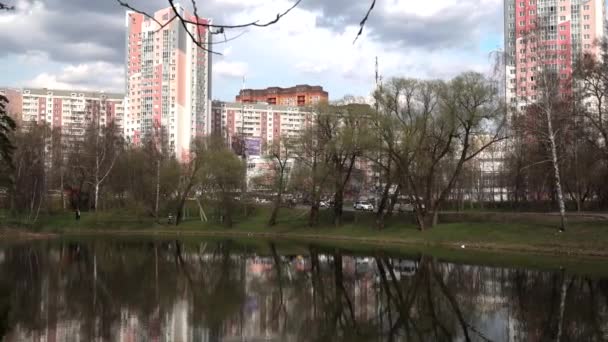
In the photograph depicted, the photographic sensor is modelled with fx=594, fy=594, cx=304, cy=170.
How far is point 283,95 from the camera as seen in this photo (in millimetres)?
180000

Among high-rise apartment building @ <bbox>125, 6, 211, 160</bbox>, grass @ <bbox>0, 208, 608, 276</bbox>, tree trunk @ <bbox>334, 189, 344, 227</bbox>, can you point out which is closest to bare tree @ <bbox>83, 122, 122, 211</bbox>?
grass @ <bbox>0, 208, 608, 276</bbox>

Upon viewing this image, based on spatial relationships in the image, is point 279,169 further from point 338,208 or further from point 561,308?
point 561,308

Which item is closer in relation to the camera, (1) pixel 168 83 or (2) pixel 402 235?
(2) pixel 402 235

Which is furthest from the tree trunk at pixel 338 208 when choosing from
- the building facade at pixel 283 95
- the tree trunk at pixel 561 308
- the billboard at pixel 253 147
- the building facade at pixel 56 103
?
the building facade at pixel 283 95

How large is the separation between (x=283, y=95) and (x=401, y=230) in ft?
442

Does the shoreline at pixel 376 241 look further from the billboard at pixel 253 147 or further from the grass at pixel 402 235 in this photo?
the billboard at pixel 253 147

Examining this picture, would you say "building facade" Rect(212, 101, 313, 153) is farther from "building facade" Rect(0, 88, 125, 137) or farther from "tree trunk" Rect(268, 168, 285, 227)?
"tree trunk" Rect(268, 168, 285, 227)

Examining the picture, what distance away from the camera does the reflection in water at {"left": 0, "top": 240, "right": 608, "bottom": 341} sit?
1518 centimetres

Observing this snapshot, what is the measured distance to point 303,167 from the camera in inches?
2184

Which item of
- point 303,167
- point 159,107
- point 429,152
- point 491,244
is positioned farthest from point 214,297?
point 159,107

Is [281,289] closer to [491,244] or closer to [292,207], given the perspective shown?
[491,244]

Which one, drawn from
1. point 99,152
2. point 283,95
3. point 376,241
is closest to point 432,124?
point 376,241

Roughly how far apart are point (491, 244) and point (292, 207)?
29.3m

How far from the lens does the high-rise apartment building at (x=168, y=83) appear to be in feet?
399
